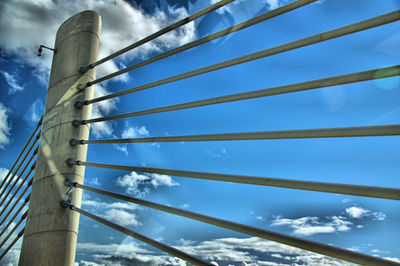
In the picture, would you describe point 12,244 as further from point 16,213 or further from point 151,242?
point 151,242

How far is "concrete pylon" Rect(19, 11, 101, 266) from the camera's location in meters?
3.51

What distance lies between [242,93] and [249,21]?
1.80 feet

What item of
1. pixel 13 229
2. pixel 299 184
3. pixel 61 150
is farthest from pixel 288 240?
pixel 13 229

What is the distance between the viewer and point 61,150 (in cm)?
380

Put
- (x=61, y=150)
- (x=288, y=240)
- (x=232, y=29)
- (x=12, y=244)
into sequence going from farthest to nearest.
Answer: (x=12, y=244) < (x=61, y=150) < (x=232, y=29) < (x=288, y=240)

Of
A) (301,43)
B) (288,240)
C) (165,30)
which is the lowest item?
(288,240)

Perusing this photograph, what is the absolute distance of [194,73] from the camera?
2.71 m

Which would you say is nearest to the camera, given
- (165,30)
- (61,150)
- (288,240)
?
(288,240)

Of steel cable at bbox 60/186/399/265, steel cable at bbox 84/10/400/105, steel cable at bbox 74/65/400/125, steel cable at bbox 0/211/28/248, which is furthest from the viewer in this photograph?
steel cable at bbox 0/211/28/248

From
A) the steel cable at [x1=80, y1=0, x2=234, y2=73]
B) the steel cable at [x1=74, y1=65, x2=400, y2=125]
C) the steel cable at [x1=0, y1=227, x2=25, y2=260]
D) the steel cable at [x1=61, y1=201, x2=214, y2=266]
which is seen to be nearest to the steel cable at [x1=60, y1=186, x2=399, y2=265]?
the steel cable at [x1=61, y1=201, x2=214, y2=266]

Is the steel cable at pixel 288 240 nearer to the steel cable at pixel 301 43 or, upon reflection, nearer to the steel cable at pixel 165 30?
the steel cable at pixel 301 43

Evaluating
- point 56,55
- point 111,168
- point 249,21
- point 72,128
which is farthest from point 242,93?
point 56,55

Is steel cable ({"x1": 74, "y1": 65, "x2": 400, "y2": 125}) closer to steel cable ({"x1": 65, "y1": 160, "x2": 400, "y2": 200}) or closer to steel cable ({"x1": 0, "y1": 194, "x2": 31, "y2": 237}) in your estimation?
steel cable ({"x1": 65, "y1": 160, "x2": 400, "y2": 200})

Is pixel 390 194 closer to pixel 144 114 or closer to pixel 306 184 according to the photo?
pixel 306 184
